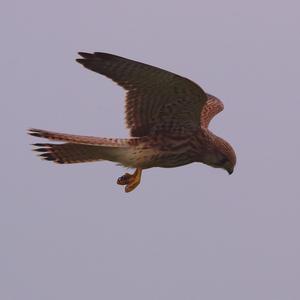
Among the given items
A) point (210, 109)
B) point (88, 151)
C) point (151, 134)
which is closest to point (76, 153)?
point (88, 151)

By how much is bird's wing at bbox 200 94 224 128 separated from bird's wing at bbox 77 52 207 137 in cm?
108

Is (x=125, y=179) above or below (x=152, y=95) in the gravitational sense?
below

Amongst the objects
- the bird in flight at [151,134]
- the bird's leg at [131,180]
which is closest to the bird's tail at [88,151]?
the bird in flight at [151,134]

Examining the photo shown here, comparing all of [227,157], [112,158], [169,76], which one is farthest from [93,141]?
[227,157]

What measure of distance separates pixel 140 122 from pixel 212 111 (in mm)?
1877

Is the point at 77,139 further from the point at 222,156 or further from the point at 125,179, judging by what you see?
the point at 222,156

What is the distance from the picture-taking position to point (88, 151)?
36.3ft

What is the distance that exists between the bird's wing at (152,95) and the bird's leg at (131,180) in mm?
534

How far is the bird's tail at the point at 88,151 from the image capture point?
35.9 feet

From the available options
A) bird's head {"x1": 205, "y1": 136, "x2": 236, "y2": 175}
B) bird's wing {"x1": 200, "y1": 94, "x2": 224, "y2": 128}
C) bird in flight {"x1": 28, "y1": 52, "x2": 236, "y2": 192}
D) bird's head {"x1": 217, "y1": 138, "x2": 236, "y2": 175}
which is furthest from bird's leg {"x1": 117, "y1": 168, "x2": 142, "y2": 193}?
bird's wing {"x1": 200, "y1": 94, "x2": 224, "y2": 128}

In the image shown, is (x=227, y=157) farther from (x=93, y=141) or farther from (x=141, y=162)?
(x=93, y=141)

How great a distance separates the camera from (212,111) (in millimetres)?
13148

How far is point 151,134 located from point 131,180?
25.0 inches

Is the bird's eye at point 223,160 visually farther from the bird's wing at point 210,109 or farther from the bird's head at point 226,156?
the bird's wing at point 210,109
